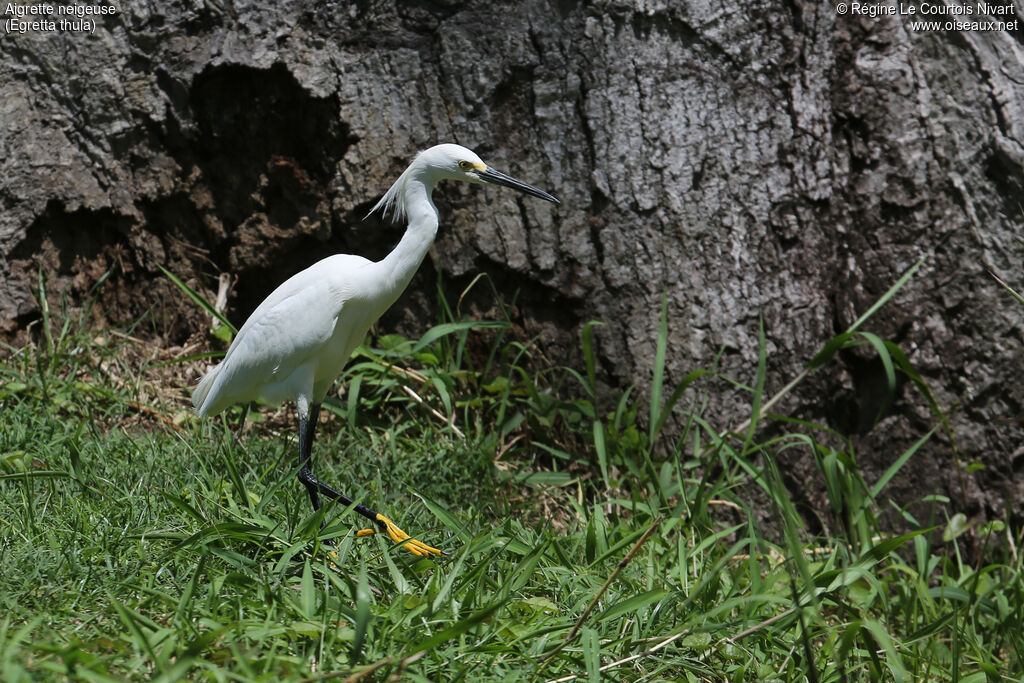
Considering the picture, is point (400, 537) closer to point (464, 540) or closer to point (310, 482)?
point (464, 540)

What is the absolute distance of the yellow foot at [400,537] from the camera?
7.92ft

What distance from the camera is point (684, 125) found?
128 inches

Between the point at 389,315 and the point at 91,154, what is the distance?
59.0 inches

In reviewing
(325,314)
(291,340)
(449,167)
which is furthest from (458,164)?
(291,340)

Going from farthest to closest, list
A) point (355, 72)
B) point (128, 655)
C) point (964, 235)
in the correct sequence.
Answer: point (355, 72) < point (964, 235) < point (128, 655)

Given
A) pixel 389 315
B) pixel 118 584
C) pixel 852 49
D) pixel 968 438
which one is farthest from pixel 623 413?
pixel 118 584

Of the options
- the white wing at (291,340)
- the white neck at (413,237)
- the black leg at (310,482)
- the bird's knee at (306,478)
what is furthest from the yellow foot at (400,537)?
the white neck at (413,237)

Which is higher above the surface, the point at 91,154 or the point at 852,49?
the point at 852,49

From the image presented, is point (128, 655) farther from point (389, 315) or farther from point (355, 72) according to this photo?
point (355, 72)

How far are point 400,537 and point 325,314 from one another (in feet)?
2.55

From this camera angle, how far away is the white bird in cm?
268

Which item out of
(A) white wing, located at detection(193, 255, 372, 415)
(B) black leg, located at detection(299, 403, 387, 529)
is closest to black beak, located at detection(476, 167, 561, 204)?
(A) white wing, located at detection(193, 255, 372, 415)

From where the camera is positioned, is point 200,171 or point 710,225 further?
point 200,171

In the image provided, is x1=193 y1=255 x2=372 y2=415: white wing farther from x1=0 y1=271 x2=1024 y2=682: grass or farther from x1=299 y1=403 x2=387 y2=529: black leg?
x1=0 y1=271 x2=1024 y2=682: grass
